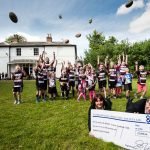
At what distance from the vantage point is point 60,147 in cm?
802

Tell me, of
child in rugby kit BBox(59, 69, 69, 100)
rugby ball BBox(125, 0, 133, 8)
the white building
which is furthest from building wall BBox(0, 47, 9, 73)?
rugby ball BBox(125, 0, 133, 8)

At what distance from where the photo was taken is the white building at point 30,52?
59031 mm

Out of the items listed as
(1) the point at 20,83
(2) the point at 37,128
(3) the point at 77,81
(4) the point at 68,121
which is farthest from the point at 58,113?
(3) the point at 77,81

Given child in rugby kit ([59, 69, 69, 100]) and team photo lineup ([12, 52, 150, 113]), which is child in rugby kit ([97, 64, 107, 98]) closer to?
team photo lineup ([12, 52, 150, 113])

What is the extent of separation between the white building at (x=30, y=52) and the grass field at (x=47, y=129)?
149 feet

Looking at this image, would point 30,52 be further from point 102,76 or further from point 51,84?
point 102,76

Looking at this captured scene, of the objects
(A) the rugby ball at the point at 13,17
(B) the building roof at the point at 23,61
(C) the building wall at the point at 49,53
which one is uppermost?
(C) the building wall at the point at 49,53

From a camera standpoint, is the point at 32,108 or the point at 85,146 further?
the point at 32,108

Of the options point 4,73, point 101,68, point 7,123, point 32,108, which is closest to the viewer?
point 7,123

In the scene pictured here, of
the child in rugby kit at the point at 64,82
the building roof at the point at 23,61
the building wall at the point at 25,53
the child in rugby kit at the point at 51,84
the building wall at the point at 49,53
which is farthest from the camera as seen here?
the building wall at the point at 25,53

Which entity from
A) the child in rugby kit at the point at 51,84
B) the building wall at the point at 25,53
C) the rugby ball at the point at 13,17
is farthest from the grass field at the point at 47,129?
the building wall at the point at 25,53

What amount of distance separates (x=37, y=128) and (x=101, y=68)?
309 inches

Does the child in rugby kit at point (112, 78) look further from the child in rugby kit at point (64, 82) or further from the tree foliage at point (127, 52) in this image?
the tree foliage at point (127, 52)

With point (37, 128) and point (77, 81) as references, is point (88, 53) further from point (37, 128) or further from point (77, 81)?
point (37, 128)
